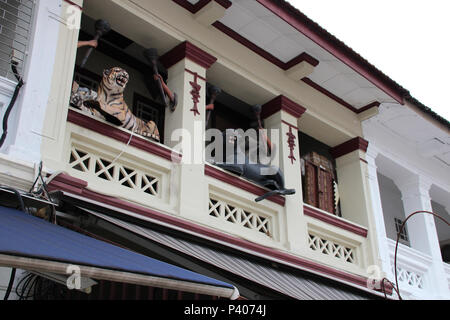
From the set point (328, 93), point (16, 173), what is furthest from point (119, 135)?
point (328, 93)

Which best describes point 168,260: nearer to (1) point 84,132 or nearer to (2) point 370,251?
(1) point 84,132

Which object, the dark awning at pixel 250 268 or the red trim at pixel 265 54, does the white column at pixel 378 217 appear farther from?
the red trim at pixel 265 54

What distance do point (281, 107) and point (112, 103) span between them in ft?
9.97

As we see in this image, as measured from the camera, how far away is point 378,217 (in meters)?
9.84

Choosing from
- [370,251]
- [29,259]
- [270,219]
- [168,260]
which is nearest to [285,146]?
[270,219]

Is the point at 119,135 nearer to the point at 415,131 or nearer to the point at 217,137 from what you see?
the point at 217,137

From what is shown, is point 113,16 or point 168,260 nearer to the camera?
point 168,260

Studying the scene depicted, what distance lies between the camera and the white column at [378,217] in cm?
944

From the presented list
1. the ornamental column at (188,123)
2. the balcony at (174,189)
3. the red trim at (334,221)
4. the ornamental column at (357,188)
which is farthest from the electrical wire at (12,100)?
the ornamental column at (357,188)

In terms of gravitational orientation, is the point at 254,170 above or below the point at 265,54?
below

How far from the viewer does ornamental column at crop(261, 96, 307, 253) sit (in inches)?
322

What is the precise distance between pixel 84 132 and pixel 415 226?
691 centimetres

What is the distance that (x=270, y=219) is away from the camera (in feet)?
26.8
